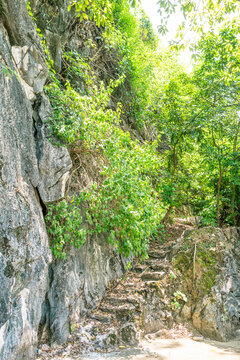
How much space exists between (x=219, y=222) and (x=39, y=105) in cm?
721

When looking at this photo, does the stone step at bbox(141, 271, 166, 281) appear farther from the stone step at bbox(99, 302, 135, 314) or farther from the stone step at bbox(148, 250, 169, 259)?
the stone step at bbox(99, 302, 135, 314)

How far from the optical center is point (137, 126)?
1023 cm

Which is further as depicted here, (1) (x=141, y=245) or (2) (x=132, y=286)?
(2) (x=132, y=286)

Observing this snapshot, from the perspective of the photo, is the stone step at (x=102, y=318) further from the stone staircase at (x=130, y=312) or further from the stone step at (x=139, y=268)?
the stone step at (x=139, y=268)

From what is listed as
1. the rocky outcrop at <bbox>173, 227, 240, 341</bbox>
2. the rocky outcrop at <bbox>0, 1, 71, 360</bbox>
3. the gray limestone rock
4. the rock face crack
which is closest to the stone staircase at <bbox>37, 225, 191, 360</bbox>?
the gray limestone rock

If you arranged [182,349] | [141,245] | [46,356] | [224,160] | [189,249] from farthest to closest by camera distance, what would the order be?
[224,160]
[189,249]
[141,245]
[182,349]
[46,356]

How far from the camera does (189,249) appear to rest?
695 cm

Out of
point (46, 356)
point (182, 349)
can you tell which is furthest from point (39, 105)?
point (182, 349)

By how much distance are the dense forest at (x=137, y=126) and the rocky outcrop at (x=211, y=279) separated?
3.46ft

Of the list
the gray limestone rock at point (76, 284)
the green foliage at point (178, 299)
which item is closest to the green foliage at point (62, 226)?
the gray limestone rock at point (76, 284)

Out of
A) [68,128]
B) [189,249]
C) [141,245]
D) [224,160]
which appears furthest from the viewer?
[224,160]

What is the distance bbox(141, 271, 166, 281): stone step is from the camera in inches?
247

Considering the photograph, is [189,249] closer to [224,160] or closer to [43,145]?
[224,160]

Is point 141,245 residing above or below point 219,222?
below
